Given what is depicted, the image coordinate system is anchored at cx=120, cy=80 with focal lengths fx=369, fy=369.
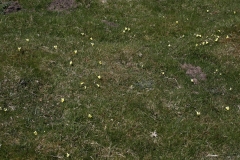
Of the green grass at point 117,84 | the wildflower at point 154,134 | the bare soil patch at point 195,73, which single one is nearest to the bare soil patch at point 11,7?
the green grass at point 117,84

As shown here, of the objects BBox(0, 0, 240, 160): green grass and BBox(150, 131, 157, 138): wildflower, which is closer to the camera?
BBox(0, 0, 240, 160): green grass

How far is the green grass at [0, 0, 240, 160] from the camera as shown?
1595 centimetres

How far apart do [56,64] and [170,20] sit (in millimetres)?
9903

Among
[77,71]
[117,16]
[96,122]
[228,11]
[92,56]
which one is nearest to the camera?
[96,122]

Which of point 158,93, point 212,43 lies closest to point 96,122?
point 158,93

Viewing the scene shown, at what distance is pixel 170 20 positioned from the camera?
2623 cm

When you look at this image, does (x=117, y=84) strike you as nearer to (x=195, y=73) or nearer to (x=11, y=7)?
(x=195, y=73)

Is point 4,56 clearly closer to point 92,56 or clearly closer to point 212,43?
point 92,56

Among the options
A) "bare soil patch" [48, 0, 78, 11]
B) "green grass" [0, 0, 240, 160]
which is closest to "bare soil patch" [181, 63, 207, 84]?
"green grass" [0, 0, 240, 160]

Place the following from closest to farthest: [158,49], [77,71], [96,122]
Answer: [96,122]
[77,71]
[158,49]

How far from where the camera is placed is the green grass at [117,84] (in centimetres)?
1595

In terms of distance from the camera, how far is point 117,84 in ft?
63.5

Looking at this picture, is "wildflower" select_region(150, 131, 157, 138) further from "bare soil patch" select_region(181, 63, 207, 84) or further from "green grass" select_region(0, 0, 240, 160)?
"bare soil patch" select_region(181, 63, 207, 84)

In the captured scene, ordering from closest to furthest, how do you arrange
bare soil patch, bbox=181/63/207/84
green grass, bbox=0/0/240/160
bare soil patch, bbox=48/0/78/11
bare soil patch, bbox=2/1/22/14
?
green grass, bbox=0/0/240/160
bare soil patch, bbox=181/63/207/84
bare soil patch, bbox=2/1/22/14
bare soil patch, bbox=48/0/78/11
